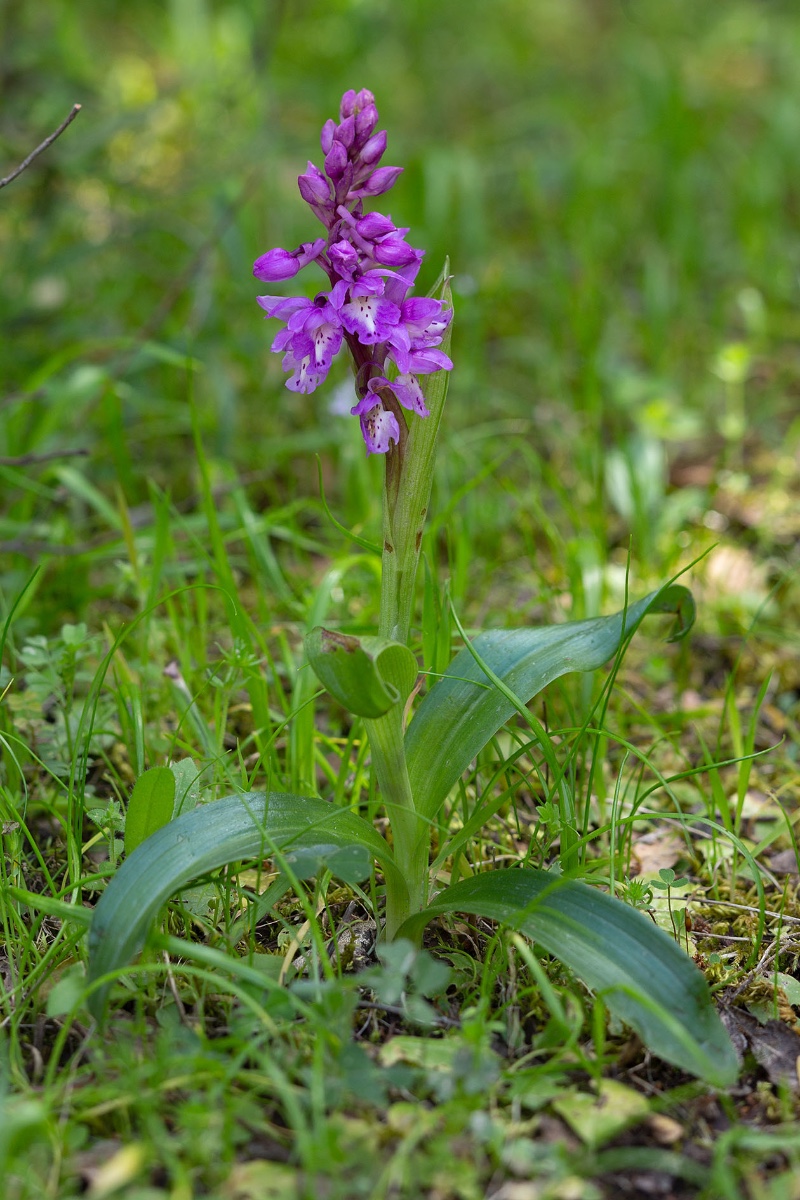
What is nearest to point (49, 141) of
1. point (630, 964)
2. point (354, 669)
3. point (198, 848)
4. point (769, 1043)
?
point (354, 669)

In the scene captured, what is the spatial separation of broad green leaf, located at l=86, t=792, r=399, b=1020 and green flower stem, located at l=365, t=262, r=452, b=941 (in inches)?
1.9

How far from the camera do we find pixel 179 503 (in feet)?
10.4

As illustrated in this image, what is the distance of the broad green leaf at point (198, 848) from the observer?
1.33 metres

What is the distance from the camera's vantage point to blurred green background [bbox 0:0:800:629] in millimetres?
2900

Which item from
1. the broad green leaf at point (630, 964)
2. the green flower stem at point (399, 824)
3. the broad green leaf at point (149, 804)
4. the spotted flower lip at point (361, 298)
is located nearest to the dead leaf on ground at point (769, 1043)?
the broad green leaf at point (630, 964)

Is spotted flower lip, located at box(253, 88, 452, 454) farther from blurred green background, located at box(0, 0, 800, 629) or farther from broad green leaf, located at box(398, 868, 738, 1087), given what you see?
blurred green background, located at box(0, 0, 800, 629)

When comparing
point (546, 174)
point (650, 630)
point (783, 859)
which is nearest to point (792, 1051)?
point (783, 859)

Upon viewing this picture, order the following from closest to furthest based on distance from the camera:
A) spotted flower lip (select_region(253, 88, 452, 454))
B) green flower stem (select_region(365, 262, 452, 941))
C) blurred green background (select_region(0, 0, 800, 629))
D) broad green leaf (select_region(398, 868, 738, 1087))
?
broad green leaf (select_region(398, 868, 738, 1087)), spotted flower lip (select_region(253, 88, 452, 454)), green flower stem (select_region(365, 262, 452, 941)), blurred green background (select_region(0, 0, 800, 629))

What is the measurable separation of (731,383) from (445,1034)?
298cm

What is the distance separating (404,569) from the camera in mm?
1563

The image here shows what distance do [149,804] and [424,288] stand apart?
2694mm

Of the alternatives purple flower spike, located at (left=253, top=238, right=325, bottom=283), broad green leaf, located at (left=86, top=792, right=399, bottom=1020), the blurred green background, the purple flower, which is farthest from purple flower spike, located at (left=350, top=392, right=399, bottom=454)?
the blurred green background

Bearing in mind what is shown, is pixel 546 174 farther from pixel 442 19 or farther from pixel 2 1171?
pixel 2 1171

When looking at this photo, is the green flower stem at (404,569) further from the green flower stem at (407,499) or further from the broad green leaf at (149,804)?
the broad green leaf at (149,804)
